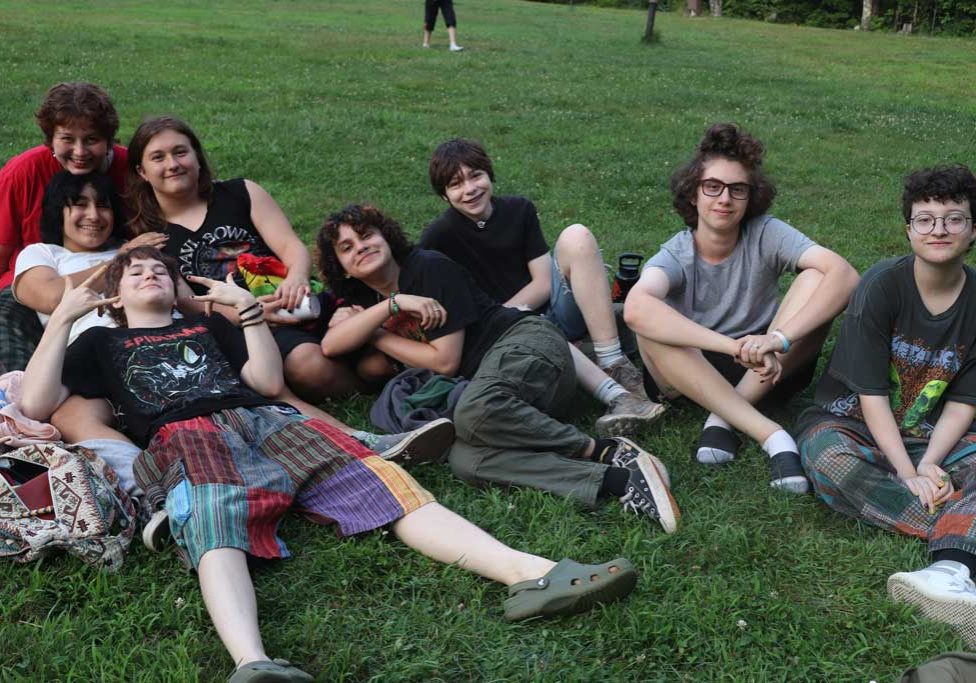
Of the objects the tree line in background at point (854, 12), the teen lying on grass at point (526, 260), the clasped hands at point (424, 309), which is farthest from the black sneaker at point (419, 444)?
the tree line in background at point (854, 12)

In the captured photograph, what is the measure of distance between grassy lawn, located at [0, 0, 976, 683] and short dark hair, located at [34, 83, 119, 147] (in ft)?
6.17

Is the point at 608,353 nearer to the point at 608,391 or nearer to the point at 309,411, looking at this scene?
the point at 608,391

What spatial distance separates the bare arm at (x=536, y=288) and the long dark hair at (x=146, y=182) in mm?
1657

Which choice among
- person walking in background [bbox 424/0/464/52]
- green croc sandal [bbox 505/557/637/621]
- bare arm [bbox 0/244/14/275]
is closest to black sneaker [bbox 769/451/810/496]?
green croc sandal [bbox 505/557/637/621]

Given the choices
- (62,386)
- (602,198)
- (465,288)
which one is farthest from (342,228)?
(602,198)

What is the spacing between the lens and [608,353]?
500 cm

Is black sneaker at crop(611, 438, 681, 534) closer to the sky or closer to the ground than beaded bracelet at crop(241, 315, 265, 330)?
closer to the ground

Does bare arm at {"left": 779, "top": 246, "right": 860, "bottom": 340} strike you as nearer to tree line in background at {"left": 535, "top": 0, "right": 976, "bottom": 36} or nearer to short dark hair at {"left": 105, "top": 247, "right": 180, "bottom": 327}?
short dark hair at {"left": 105, "top": 247, "right": 180, "bottom": 327}

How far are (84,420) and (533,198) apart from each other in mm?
5445

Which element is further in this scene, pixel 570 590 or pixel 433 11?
pixel 433 11

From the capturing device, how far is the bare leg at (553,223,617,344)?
5023 mm

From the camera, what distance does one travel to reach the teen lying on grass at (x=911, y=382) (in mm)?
3719

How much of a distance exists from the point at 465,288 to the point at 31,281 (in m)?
2.07

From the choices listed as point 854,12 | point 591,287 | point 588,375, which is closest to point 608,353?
point 588,375
